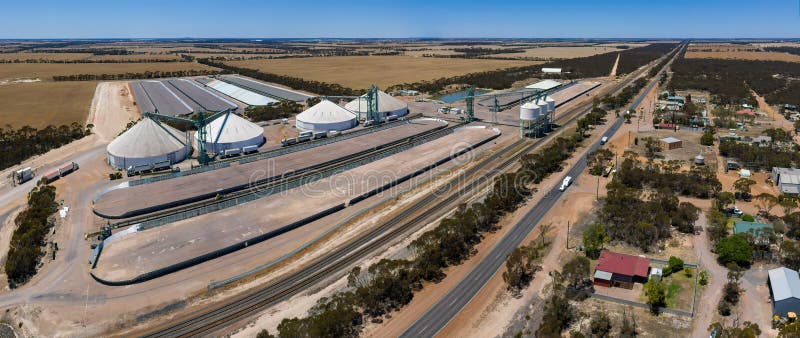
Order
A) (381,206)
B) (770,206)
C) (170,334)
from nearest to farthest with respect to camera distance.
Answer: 1. (170,334)
2. (770,206)
3. (381,206)

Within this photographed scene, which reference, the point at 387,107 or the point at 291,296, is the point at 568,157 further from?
the point at 291,296

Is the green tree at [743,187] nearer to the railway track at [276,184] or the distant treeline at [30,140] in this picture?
the railway track at [276,184]

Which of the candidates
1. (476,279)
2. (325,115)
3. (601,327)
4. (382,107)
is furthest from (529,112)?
(601,327)

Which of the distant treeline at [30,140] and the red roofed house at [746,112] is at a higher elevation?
the red roofed house at [746,112]

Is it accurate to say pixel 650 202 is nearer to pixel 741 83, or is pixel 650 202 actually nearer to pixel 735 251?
pixel 735 251

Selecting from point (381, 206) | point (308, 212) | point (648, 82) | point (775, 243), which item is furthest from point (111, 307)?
point (648, 82)

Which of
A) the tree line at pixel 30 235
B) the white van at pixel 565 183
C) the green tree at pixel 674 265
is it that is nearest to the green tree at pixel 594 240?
the green tree at pixel 674 265
